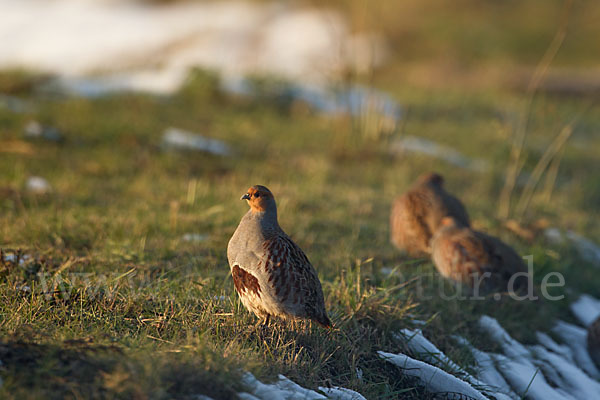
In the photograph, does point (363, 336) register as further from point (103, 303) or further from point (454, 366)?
point (103, 303)

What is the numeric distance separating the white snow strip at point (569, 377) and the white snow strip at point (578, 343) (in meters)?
0.24

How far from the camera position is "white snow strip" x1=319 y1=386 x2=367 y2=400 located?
255 centimetres

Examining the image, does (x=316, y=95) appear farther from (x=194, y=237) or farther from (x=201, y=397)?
(x=201, y=397)

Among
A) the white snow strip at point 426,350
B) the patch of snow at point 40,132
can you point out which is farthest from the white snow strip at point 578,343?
the patch of snow at point 40,132

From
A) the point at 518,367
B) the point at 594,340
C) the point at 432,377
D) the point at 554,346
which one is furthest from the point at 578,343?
the point at 432,377

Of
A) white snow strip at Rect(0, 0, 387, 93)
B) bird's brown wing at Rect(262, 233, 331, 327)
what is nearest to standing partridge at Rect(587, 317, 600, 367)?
Result: bird's brown wing at Rect(262, 233, 331, 327)

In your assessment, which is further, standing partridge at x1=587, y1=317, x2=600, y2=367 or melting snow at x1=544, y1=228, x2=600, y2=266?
melting snow at x1=544, y1=228, x2=600, y2=266

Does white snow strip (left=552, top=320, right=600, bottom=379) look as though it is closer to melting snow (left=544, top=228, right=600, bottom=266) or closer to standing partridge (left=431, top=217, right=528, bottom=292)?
standing partridge (left=431, top=217, right=528, bottom=292)

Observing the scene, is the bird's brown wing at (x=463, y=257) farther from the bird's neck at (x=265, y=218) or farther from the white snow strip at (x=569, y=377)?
the bird's neck at (x=265, y=218)

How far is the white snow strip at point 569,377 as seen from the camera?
3604 mm

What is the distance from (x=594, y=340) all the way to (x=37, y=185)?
4.57 meters

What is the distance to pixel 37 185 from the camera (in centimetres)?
529

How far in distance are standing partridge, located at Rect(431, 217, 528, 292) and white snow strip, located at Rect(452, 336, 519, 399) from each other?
2.24ft

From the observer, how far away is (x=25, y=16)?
56.4ft
